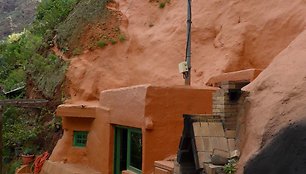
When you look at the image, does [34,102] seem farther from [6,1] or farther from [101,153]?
[6,1]

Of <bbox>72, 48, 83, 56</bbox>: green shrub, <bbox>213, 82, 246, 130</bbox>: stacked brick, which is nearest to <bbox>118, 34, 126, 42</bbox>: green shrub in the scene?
<bbox>72, 48, 83, 56</bbox>: green shrub

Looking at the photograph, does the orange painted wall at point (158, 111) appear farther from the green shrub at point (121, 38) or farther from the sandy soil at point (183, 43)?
the green shrub at point (121, 38)

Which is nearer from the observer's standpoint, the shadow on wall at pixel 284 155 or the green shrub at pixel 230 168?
the shadow on wall at pixel 284 155

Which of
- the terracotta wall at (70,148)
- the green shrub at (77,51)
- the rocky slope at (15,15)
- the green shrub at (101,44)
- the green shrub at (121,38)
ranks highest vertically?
the rocky slope at (15,15)

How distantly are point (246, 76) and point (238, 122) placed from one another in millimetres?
3155

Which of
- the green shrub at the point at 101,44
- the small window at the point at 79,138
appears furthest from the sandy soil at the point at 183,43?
the small window at the point at 79,138

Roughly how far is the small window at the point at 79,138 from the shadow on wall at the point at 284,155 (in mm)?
10197

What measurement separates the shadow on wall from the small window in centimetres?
1020

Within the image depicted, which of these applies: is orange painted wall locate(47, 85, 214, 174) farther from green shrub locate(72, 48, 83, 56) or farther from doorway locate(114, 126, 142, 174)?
green shrub locate(72, 48, 83, 56)

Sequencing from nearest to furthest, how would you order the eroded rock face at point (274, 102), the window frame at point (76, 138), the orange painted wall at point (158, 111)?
the eroded rock face at point (274, 102) → the orange painted wall at point (158, 111) → the window frame at point (76, 138)

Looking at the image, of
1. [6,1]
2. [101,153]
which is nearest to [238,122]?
[101,153]

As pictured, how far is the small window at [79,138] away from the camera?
50.7 feet

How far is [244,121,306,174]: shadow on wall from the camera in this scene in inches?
214

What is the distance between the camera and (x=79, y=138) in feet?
51.1
